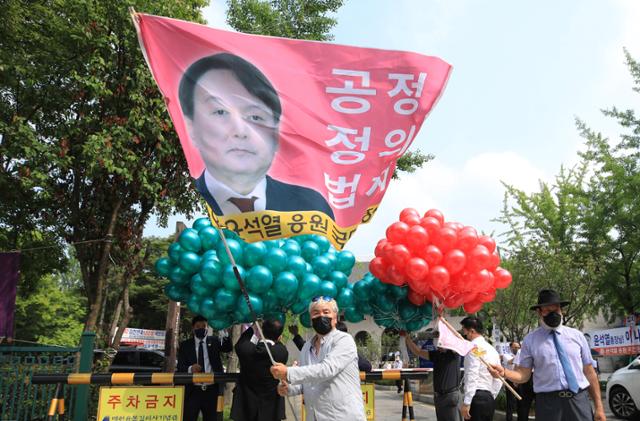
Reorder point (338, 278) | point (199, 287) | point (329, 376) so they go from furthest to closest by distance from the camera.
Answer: point (338, 278) → point (199, 287) → point (329, 376)

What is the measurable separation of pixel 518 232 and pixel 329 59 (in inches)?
798

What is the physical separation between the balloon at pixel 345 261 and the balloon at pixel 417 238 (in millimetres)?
946

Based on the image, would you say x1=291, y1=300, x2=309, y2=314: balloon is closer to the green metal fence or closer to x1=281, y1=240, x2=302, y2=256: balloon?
x1=281, y1=240, x2=302, y2=256: balloon

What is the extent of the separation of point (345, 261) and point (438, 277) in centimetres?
134

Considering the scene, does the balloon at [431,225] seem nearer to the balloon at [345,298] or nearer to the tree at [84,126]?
the balloon at [345,298]

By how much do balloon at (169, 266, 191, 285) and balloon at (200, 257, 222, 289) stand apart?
0.55 m

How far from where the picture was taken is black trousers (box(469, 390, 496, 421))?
6668 mm

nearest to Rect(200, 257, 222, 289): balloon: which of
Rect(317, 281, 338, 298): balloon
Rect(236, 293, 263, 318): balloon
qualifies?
Rect(236, 293, 263, 318): balloon

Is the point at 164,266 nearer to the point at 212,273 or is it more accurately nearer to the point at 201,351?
the point at 212,273

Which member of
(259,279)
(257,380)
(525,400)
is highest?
(259,279)

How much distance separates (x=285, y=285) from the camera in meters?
6.60

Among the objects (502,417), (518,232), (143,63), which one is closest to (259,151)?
(143,63)

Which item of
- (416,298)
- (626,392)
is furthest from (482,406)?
(626,392)

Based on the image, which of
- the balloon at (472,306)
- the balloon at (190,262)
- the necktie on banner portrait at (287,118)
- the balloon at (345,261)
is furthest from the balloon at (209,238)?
the balloon at (472,306)
